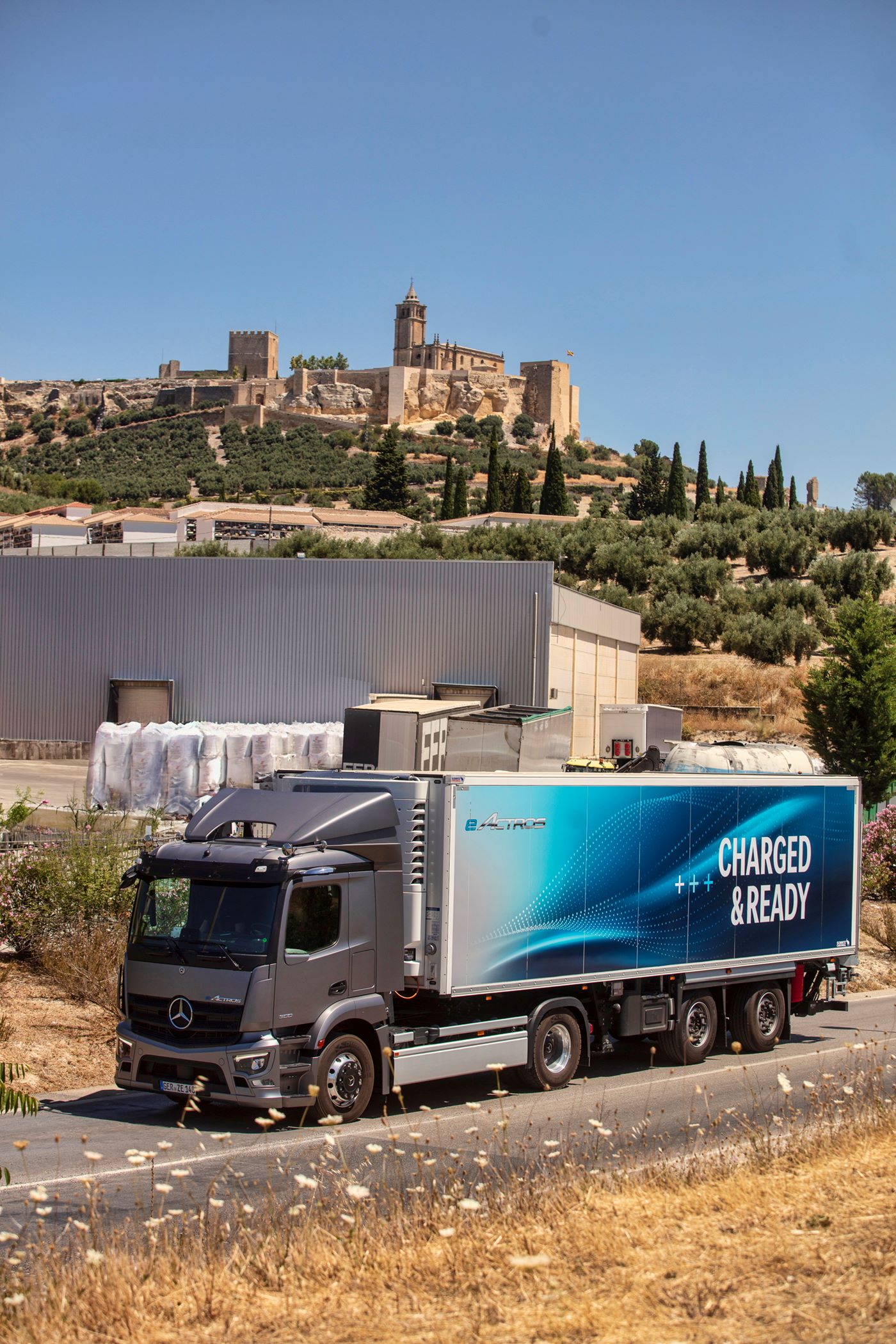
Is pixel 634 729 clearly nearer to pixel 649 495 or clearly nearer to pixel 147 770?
pixel 147 770

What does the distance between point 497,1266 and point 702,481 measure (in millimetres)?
110638

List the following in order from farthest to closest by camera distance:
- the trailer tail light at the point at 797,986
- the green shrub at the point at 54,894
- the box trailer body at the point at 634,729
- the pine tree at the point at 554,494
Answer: the pine tree at the point at 554,494
the box trailer body at the point at 634,729
the green shrub at the point at 54,894
the trailer tail light at the point at 797,986

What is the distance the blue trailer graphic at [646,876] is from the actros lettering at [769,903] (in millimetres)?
17

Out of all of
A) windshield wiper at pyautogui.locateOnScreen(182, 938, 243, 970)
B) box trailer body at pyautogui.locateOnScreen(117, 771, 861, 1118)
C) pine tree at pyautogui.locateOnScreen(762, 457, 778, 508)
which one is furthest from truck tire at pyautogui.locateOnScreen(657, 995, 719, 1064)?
pine tree at pyautogui.locateOnScreen(762, 457, 778, 508)

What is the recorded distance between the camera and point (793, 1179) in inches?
287

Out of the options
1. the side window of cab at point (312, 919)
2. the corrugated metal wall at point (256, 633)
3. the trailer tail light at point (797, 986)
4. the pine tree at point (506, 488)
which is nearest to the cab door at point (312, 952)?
the side window of cab at point (312, 919)

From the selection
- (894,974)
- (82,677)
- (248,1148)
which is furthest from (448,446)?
(248,1148)

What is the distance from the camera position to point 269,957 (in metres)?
9.81

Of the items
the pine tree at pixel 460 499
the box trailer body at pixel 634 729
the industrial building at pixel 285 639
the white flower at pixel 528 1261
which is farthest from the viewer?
the pine tree at pixel 460 499

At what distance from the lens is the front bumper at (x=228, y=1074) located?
31.7ft

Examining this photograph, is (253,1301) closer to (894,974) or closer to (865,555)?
(894,974)

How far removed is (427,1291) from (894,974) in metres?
15.5

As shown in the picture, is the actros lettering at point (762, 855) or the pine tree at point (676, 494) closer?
the actros lettering at point (762, 855)

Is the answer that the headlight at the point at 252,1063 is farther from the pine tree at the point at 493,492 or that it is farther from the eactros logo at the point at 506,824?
the pine tree at the point at 493,492
